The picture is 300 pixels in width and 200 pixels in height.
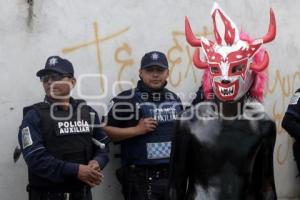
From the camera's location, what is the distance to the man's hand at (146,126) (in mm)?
4664

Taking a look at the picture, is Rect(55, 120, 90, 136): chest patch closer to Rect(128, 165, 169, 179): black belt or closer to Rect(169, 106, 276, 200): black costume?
Rect(128, 165, 169, 179): black belt

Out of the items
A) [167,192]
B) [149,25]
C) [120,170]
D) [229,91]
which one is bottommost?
[120,170]

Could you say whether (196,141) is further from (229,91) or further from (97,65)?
(97,65)

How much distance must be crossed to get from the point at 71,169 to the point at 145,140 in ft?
2.92

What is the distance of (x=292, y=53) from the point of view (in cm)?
641

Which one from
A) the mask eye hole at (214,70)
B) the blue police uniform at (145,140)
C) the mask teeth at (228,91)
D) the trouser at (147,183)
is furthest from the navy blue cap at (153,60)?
the mask teeth at (228,91)

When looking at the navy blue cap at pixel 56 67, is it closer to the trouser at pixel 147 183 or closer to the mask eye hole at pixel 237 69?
the trouser at pixel 147 183

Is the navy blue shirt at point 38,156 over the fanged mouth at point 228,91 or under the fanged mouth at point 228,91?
under

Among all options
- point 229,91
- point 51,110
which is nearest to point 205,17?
point 51,110

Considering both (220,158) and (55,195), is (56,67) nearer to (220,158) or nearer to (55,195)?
(55,195)

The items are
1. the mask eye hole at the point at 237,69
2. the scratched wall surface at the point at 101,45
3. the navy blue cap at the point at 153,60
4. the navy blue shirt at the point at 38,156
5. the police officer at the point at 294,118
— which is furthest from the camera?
the police officer at the point at 294,118

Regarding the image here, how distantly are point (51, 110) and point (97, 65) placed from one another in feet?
3.27

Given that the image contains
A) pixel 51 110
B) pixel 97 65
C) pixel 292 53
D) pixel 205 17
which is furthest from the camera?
pixel 292 53

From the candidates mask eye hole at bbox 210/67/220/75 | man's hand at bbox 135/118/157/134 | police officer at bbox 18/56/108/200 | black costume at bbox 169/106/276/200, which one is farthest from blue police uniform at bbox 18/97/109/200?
mask eye hole at bbox 210/67/220/75
